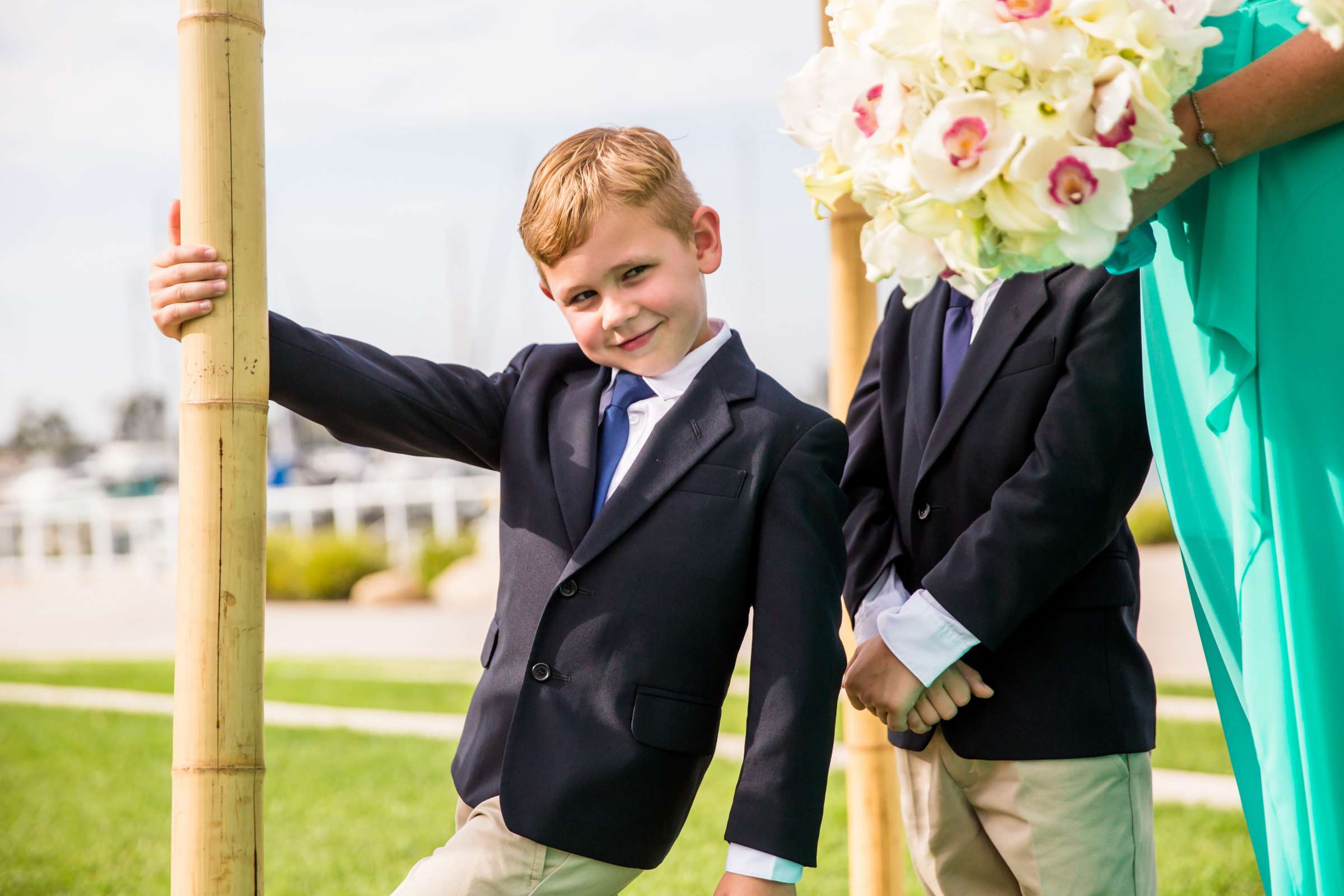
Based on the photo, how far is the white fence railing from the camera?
23.1 m

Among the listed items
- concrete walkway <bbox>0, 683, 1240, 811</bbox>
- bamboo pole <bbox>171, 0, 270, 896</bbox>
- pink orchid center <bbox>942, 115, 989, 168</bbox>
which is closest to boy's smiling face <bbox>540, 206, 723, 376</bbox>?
bamboo pole <bbox>171, 0, 270, 896</bbox>

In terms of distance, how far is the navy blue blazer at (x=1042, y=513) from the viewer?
224 cm

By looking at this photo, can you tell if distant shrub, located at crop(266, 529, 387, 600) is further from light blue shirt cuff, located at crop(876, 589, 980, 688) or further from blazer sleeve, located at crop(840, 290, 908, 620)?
light blue shirt cuff, located at crop(876, 589, 980, 688)

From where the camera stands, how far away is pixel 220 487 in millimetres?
1897

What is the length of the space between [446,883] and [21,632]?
16.4 metres

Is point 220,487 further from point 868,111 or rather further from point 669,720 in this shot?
point 868,111

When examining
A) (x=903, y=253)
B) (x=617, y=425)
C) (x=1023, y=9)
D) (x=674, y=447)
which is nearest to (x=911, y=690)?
(x=674, y=447)

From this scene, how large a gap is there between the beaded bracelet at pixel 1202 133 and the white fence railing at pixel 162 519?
2013cm

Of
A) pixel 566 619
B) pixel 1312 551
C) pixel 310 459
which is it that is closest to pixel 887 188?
pixel 1312 551

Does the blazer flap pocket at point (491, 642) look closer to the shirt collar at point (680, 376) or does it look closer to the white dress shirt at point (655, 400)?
the white dress shirt at point (655, 400)

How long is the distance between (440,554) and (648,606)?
1499 centimetres

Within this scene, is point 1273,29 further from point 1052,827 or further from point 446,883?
point 446,883

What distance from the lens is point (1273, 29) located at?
183 cm

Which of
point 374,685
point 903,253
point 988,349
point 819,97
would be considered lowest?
point 374,685
